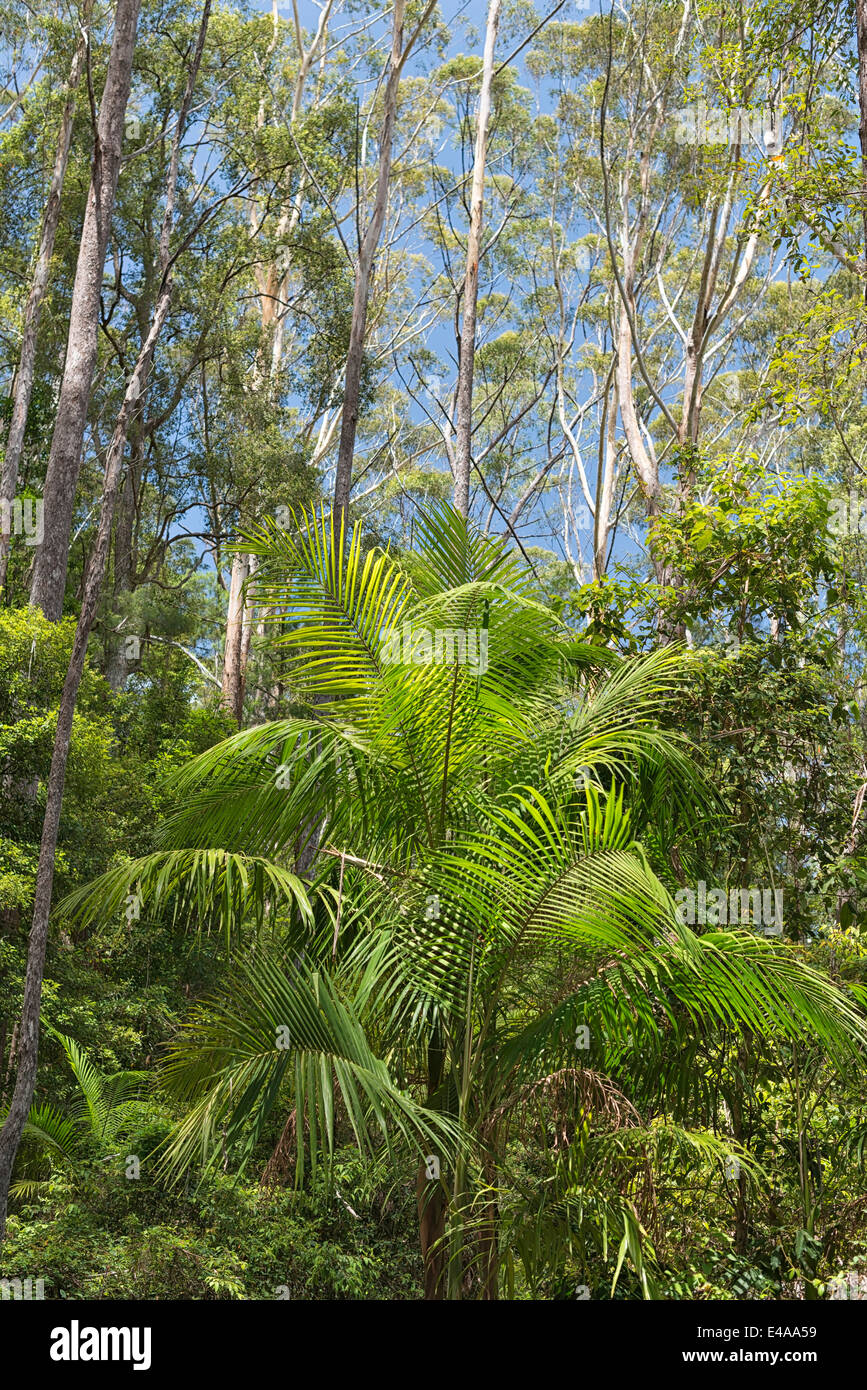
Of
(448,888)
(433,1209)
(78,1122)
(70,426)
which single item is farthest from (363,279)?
(433,1209)

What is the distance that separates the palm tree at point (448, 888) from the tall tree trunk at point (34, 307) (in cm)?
958

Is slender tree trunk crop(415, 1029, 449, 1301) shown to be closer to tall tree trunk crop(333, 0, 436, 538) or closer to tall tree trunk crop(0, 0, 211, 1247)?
tall tree trunk crop(0, 0, 211, 1247)

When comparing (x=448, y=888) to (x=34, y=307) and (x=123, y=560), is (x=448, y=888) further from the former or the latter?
(x=34, y=307)

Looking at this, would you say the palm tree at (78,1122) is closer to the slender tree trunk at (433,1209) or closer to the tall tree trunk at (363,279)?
the slender tree trunk at (433,1209)

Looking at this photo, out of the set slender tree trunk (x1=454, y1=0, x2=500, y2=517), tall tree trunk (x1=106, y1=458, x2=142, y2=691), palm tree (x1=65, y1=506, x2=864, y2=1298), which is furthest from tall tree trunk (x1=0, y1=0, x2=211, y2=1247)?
tall tree trunk (x1=106, y1=458, x2=142, y2=691)

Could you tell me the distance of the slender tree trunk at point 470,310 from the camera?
13.3 metres

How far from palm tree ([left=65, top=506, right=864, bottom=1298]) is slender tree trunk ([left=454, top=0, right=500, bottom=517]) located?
23.6ft

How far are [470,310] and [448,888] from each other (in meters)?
11.0

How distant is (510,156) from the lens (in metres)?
21.6

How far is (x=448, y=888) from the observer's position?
13.6 ft

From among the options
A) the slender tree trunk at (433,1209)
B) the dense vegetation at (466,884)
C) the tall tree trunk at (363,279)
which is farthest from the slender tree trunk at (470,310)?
the slender tree trunk at (433,1209)

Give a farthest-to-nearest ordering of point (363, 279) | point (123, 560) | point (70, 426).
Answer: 1. point (123, 560)
2. point (363, 279)
3. point (70, 426)
